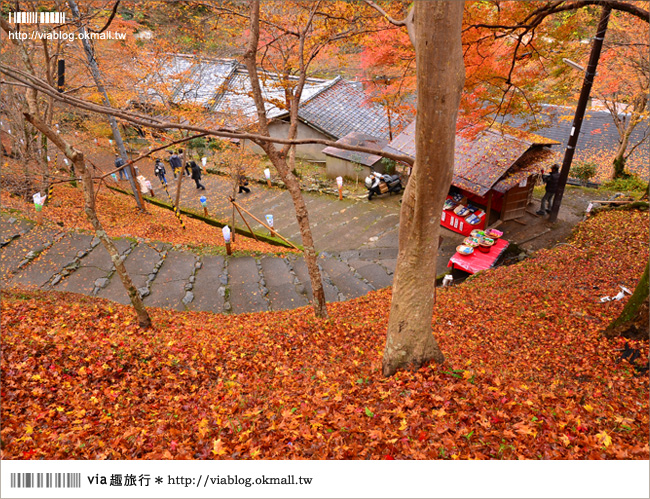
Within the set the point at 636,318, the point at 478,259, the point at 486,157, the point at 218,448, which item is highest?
the point at 486,157

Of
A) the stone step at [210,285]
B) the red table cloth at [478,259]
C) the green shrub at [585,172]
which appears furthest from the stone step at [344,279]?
the green shrub at [585,172]

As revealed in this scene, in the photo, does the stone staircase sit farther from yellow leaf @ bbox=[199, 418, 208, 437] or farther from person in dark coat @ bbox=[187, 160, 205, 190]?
person in dark coat @ bbox=[187, 160, 205, 190]

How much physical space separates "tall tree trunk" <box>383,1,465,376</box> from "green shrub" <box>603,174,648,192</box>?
16.5 m

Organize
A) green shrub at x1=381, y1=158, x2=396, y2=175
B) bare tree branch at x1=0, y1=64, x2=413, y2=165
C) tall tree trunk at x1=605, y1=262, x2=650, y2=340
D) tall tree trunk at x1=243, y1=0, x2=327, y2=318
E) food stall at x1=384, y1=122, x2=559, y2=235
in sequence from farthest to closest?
green shrub at x1=381, y1=158, x2=396, y2=175
food stall at x1=384, y1=122, x2=559, y2=235
tall tree trunk at x1=243, y1=0, x2=327, y2=318
tall tree trunk at x1=605, y1=262, x2=650, y2=340
bare tree branch at x1=0, y1=64, x2=413, y2=165

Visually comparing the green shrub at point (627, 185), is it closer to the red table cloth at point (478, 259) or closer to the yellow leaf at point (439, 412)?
the red table cloth at point (478, 259)

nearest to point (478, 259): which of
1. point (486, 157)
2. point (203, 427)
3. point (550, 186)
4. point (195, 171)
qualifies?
point (486, 157)

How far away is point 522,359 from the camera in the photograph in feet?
20.1

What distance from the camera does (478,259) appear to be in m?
11.4

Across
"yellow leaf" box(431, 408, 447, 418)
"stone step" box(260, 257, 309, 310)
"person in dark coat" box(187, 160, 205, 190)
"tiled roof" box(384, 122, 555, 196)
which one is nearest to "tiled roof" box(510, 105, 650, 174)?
"tiled roof" box(384, 122, 555, 196)

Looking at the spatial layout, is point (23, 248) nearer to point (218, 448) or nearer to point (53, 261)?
point (53, 261)

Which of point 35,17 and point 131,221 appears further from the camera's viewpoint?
A: point 131,221

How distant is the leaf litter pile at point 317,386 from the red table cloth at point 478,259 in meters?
2.54

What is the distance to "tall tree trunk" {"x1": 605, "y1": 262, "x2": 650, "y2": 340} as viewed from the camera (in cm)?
539

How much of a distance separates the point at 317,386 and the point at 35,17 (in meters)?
11.6
